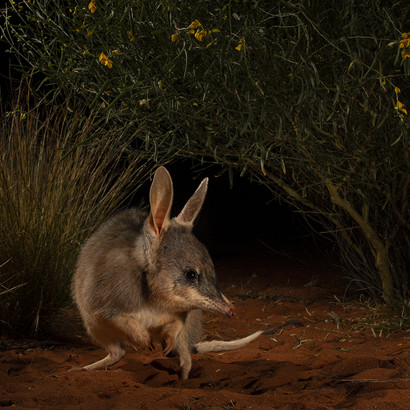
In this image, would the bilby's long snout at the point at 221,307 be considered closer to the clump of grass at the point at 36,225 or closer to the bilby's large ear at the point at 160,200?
the bilby's large ear at the point at 160,200

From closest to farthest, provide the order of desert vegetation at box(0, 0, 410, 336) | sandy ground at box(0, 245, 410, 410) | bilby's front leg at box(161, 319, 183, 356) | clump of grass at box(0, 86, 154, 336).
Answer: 1. sandy ground at box(0, 245, 410, 410)
2. bilby's front leg at box(161, 319, 183, 356)
3. desert vegetation at box(0, 0, 410, 336)
4. clump of grass at box(0, 86, 154, 336)

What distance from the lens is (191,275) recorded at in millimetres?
3533

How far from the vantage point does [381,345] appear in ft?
14.9

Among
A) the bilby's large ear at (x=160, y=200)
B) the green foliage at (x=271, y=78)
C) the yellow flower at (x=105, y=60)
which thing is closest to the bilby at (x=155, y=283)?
the bilby's large ear at (x=160, y=200)

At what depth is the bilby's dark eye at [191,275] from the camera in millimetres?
3525

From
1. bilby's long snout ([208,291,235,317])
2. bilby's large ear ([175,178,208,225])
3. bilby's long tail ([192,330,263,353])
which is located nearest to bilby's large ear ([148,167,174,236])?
bilby's large ear ([175,178,208,225])

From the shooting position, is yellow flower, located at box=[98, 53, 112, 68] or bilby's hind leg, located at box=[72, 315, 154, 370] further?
yellow flower, located at box=[98, 53, 112, 68]

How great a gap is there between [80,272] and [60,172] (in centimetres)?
159

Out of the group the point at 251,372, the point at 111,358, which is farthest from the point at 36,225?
the point at 251,372

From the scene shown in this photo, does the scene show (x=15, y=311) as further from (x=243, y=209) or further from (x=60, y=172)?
(x=243, y=209)

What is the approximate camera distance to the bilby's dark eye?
3.53m

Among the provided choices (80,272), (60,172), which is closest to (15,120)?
(60,172)

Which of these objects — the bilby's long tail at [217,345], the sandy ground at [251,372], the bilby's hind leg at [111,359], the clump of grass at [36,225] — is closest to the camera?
the sandy ground at [251,372]

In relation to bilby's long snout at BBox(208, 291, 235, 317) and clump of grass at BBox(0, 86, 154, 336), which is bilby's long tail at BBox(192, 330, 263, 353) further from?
clump of grass at BBox(0, 86, 154, 336)
